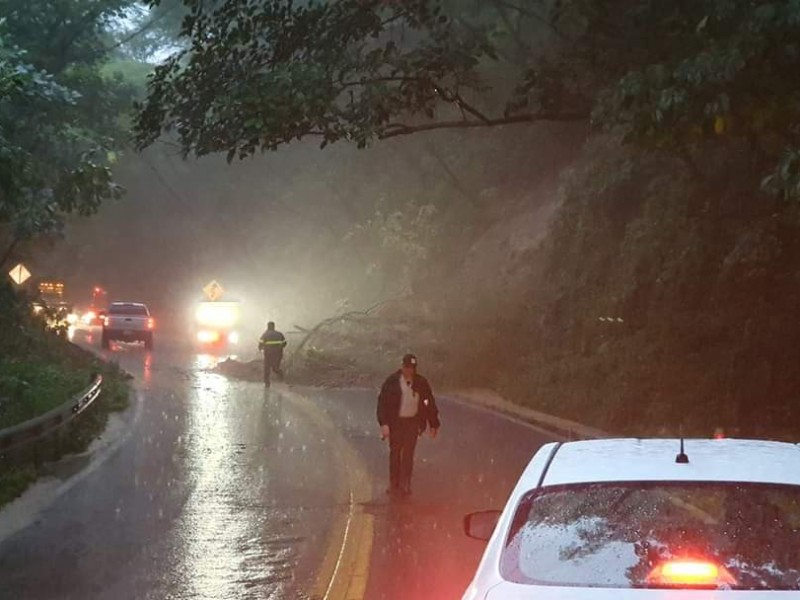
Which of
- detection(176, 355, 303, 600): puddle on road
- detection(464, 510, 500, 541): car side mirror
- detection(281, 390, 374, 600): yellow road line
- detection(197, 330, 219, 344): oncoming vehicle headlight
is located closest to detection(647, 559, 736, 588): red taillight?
detection(464, 510, 500, 541): car side mirror

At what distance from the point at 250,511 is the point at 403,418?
7.18 ft

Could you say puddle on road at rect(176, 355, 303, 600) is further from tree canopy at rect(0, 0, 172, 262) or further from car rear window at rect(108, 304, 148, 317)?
car rear window at rect(108, 304, 148, 317)

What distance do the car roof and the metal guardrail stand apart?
33.6 feet

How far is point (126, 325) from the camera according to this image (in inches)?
1923

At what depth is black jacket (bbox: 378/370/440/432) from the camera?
14344 mm

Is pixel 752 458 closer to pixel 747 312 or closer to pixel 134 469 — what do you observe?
pixel 134 469

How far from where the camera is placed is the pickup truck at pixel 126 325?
48.9 meters

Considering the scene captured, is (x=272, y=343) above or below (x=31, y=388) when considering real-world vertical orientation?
above

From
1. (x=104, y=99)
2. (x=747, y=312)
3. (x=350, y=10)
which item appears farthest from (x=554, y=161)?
(x=350, y=10)

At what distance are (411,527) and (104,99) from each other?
101 ft

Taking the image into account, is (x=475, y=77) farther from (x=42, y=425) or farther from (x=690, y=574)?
(x=690, y=574)

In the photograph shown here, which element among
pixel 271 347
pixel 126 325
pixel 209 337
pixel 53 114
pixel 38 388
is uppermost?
pixel 53 114

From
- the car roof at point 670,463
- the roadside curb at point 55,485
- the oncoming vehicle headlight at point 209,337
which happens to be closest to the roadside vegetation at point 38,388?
the roadside curb at point 55,485

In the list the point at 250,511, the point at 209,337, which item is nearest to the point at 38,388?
the point at 250,511
